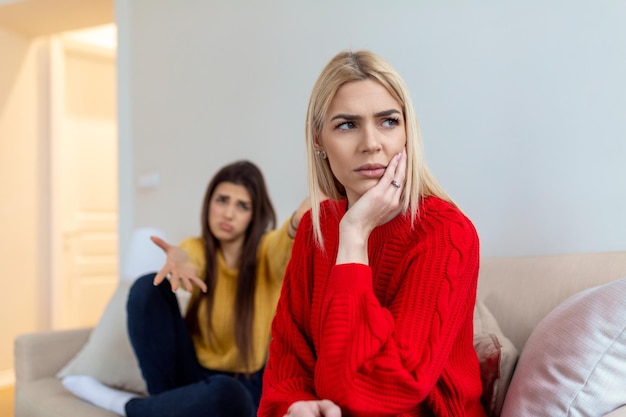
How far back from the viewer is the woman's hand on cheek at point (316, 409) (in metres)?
1.02

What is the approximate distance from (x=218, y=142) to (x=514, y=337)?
1.69m

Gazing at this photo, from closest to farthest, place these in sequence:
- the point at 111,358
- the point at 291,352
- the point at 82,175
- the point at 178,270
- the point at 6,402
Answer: the point at 291,352 → the point at 178,270 → the point at 111,358 → the point at 6,402 → the point at 82,175

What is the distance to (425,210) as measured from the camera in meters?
1.20

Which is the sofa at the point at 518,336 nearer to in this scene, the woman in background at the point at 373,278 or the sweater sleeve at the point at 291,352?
the woman in background at the point at 373,278

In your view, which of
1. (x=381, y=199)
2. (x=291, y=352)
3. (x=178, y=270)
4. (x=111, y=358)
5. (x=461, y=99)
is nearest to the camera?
(x=381, y=199)

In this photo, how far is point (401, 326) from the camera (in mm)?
1068

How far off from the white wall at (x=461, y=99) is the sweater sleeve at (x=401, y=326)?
0.89 m

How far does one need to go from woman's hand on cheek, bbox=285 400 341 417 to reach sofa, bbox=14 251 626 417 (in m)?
0.36

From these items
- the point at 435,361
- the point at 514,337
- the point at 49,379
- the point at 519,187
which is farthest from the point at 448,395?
the point at 49,379

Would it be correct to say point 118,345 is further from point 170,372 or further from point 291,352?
point 291,352

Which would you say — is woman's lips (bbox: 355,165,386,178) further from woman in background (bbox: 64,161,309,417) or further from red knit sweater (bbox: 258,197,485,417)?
woman in background (bbox: 64,161,309,417)

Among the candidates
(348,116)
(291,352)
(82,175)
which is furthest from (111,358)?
(82,175)

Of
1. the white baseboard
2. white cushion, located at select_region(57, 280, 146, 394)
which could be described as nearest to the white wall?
white cushion, located at select_region(57, 280, 146, 394)

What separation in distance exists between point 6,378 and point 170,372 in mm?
2501
